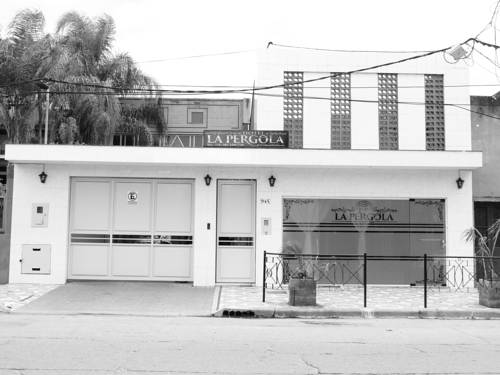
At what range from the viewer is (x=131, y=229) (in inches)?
547

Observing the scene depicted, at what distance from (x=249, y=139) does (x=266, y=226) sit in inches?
87.2

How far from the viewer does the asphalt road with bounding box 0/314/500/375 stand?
6062mm

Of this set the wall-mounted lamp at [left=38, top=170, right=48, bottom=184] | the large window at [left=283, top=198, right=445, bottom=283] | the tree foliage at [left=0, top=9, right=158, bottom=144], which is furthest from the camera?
the tree foliage at [left=0, top=9, right=158, bottom=144]

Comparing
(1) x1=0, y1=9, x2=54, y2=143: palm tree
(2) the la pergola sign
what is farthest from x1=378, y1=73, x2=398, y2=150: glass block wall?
(1) x1=0, y1=9, x2=54, y2=143: palm tree

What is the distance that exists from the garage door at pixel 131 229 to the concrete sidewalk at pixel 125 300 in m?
0.33

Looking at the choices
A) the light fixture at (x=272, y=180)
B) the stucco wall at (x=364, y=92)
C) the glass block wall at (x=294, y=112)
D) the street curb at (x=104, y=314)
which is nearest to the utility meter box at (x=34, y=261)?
the street curb at (x=104, y=314)

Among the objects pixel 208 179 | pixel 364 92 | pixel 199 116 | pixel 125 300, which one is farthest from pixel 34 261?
pixel 364 92

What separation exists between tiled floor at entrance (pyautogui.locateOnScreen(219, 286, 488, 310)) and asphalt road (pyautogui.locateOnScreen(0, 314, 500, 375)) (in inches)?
49.0

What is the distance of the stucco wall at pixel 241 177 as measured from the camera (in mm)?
13648

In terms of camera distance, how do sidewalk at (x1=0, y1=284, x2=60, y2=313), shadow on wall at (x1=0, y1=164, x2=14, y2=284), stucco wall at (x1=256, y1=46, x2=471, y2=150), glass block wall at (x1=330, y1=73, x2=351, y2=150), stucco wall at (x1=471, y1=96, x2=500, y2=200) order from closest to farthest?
1. sidewalk at (x1=0, y1=284, x2=60, y2=313)
2. shadow on wall at (x1=0, y1=164, x2=14, y2=284)
3. stucco wall at (x1=471, y1=96, x2=500, y2=200)
4. stucco wall at (x1=256, y1=46, x2=471, y2=150)
5. glass block wall at (x1=330, y1=73, x2=351, y2=150)

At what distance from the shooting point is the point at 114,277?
45.3ft

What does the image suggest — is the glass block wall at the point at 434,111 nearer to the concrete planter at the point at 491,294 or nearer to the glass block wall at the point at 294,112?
the glass block wall at the point at 294,112

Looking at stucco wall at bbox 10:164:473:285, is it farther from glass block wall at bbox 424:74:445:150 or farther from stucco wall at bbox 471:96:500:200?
glass block wall at bbox 424:74:445:150

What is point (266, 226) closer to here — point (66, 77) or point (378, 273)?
point (378, 273)
